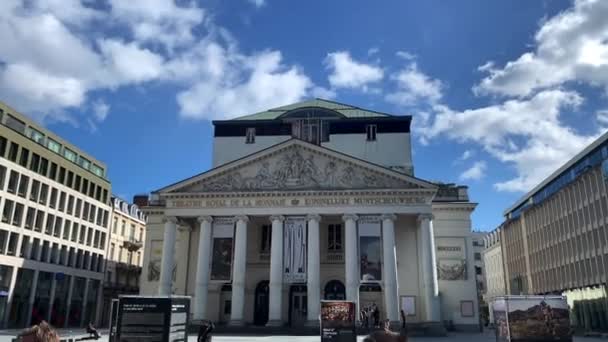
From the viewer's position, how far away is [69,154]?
5262 centimetres

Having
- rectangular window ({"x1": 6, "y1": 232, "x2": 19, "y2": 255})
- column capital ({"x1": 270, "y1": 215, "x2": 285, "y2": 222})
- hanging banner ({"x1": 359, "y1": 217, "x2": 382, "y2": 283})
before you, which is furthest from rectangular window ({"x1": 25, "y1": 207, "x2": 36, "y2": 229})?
hanging banner ({"x1": 359, "y1": 217, "x2": 382, "y2": 283})

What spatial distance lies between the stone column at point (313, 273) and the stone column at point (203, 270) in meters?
7.62

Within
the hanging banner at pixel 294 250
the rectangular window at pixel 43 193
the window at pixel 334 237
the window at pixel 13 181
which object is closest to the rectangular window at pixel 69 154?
the rectangular window at pixel 43 193

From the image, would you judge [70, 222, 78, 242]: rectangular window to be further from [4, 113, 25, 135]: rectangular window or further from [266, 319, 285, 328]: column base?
[266, 319, 285, 328]: column base

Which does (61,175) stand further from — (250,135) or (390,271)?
(390,271)

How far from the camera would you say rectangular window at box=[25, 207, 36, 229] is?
43.8m

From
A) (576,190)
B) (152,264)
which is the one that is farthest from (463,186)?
(152,264)

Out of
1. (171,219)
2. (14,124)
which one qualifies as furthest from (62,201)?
(171,219)

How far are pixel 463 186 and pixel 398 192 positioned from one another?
1051cm

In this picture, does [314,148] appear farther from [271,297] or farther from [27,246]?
[27,246]

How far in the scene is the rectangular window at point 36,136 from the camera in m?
46.0

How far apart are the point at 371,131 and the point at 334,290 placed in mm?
16734

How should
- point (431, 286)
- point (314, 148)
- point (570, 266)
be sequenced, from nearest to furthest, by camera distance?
point (431, 286)
point (314, 148)
point (570, 266)

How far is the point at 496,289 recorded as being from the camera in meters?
85.2
